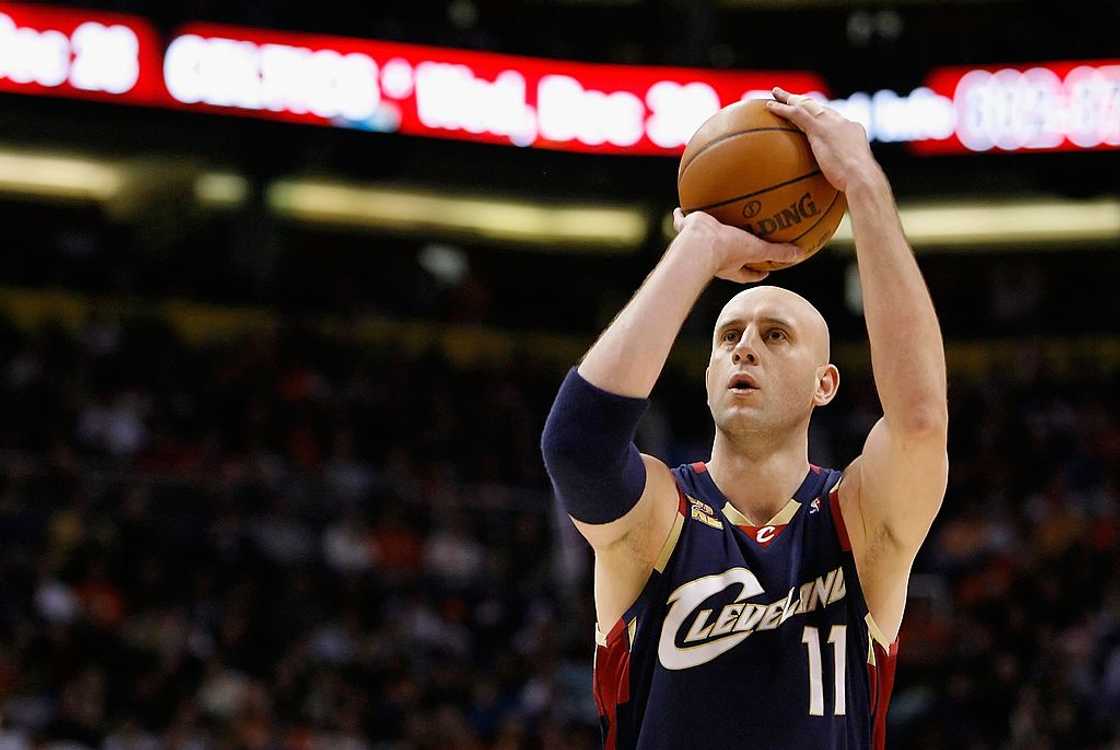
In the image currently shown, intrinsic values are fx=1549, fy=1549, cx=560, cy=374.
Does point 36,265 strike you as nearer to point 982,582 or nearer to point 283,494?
point 283,494

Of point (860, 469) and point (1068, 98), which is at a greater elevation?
point (1068, 98)

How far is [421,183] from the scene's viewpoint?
19.6 metres

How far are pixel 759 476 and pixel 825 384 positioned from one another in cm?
31

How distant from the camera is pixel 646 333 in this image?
3.20m

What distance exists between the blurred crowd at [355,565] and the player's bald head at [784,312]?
7.97 metres

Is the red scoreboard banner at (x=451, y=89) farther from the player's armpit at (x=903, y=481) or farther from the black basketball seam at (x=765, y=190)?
the player's armpit at (x=903, y=481)

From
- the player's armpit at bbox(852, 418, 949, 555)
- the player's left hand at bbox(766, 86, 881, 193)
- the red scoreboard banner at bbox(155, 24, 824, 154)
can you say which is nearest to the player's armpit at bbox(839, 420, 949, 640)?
the player's armpit at bbox(852, 418, 949, 555)

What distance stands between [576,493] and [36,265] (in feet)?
48.6

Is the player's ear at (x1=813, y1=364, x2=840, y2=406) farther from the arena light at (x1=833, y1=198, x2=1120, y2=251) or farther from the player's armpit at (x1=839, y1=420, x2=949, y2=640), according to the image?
the arena light at (x1=833, y1=198, x2=1120, y2=251)

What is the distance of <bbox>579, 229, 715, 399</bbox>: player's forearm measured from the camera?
10.4 ft

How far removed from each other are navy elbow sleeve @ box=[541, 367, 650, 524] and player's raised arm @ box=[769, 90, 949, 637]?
0.59m

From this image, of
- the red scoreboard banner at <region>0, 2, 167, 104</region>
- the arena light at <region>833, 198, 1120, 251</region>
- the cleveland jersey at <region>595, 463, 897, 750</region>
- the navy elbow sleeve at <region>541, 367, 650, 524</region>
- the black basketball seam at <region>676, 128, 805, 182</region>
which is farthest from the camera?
the arena light at <region>833, 198, 1120, 251</region>

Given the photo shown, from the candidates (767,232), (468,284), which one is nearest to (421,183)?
(468,284)

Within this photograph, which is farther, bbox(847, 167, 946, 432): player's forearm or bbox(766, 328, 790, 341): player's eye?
bbox(766, 328, 790, 341): player's eye
